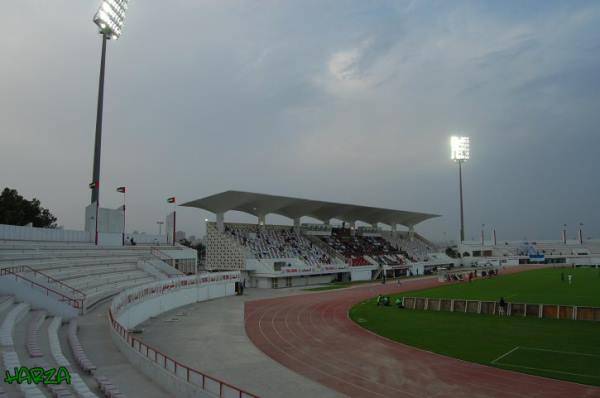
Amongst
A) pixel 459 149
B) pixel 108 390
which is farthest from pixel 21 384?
pixel 459 149

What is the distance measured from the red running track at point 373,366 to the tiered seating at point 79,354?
715cm

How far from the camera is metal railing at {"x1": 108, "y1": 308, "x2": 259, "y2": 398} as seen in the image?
33.6 feet

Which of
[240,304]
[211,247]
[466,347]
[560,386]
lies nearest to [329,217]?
[211,247]

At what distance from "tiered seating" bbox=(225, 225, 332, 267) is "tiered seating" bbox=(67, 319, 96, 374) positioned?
34087 millimetres

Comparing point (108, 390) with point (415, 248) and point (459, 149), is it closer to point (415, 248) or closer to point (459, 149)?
point (415, 248)

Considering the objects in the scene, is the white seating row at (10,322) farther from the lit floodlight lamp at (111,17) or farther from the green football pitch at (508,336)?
the lit floodlight lamp at (111,17)

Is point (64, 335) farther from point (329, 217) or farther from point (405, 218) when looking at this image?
point (405, 218)

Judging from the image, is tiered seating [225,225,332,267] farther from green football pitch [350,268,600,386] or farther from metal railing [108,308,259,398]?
metal railing [108,308,259,398]

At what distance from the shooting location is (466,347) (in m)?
19.4

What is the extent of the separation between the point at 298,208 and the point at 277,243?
6699mm

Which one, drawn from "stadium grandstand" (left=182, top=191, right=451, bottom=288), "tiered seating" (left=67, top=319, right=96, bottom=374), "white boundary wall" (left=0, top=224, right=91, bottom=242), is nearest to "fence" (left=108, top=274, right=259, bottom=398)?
"tiered seating" (left=67, top=319, right=96, bottom=374)

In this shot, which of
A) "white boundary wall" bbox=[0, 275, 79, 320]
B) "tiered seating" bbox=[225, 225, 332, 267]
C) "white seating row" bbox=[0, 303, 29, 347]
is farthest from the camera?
"tiered seating" bbox=[225, 225, 332, 267]

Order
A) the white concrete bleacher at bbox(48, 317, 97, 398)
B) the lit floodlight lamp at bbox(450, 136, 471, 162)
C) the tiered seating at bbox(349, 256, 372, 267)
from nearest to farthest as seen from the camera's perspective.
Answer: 1. the white concrete bleacher at bbox(48, 317, 97, 398)
2. the tiered seating at bbox(349, 256, 372, 267)
3. the lit floodlight lamp at bbox(450, 136, 471, 162)

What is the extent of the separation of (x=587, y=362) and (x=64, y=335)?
62.7ft
